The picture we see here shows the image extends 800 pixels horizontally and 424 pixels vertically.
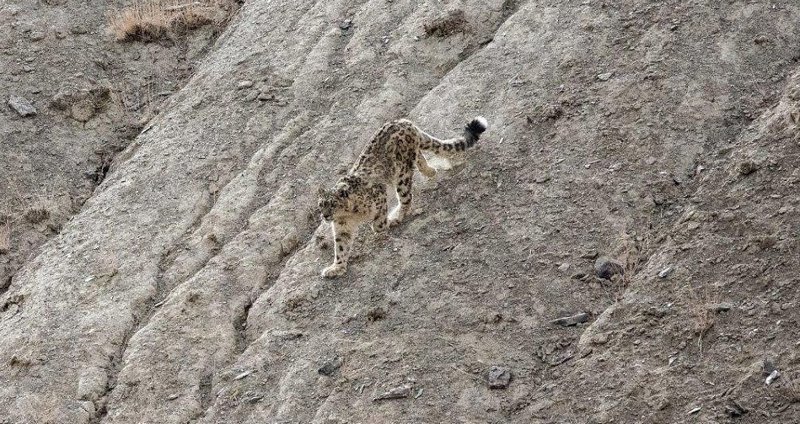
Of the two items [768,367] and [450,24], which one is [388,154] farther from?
[768,367]

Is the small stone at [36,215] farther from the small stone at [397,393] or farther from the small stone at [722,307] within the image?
the small stone at [722,307]

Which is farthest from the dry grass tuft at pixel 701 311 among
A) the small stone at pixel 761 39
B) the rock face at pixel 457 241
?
the small stone at pixel 761 39

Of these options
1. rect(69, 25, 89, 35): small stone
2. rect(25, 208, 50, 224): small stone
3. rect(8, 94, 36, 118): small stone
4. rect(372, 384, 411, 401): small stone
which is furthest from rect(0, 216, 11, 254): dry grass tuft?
rect(372, 384, 411, 401): small stone

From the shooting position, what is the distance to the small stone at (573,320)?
10672 mm

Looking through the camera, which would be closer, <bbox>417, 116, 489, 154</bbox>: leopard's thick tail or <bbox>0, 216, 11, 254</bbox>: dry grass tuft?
<bbox>417, 116, 489, 154</bbox>: leopard's thick tail

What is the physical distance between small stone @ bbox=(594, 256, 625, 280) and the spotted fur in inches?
95.4

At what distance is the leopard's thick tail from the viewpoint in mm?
12797

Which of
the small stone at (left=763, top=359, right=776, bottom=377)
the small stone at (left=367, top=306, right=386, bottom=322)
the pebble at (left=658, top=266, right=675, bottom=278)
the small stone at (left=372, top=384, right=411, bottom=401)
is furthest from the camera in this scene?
the small stone at (left=367, top=306, right=386, bottom=322)

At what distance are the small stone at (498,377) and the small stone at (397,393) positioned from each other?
2.35 feet

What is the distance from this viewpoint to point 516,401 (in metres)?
10.2

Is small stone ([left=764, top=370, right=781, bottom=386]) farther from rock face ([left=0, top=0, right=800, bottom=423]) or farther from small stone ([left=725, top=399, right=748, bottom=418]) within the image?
small stone ([left=725, top=399, right=748, bottom=418])

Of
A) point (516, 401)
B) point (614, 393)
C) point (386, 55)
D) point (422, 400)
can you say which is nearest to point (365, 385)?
point (422, 400)

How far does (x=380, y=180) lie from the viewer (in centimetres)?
1255

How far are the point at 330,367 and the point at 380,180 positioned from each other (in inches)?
92.6
